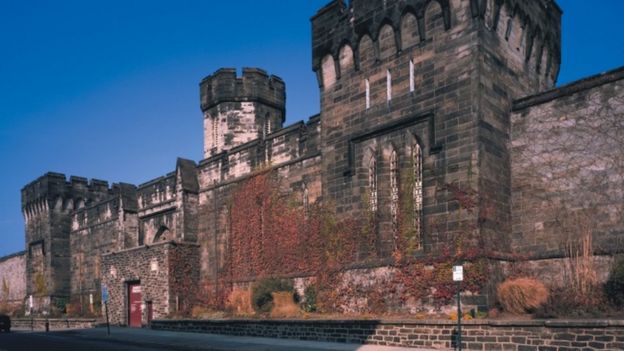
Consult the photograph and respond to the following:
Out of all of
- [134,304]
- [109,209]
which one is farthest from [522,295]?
[109,209]

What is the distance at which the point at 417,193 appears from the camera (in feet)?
62.9

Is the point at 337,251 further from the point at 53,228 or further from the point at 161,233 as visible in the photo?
the point at 53,228

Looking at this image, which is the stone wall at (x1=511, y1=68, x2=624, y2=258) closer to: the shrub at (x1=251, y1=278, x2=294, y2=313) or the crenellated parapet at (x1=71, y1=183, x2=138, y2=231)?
the shrub at (x1=251, y1=278, x2=294, y2=313)

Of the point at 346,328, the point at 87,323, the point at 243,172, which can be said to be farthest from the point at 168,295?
the point at 346,328

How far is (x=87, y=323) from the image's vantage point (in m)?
34.9

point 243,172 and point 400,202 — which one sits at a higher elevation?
point 243,172

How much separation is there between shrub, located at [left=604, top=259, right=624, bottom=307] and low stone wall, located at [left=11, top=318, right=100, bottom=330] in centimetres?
2807

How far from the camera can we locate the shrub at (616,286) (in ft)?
48.1

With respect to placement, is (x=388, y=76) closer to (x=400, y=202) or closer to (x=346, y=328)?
(x=400, y=202)

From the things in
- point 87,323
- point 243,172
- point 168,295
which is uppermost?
point 243,172

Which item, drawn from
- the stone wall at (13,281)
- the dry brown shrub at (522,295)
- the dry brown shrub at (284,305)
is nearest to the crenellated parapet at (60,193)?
the stone wall at (13,281)

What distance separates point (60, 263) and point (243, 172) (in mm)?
24864

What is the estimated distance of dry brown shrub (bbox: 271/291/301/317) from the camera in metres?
22.1

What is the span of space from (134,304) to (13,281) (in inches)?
1089
